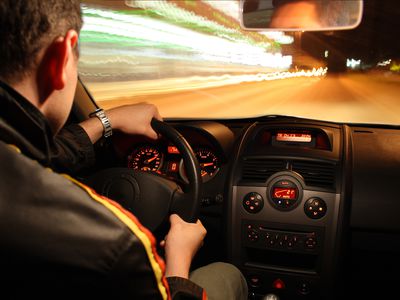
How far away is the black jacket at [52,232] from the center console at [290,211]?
183 centimetres

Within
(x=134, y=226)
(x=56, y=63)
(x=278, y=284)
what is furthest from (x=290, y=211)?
(x=56, y=63)

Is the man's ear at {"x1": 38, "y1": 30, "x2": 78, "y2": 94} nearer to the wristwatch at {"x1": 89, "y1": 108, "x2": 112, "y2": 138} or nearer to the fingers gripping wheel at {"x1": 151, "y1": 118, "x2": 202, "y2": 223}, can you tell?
the fingers gripping wheel at {"x1": 151, "y1": 118, "x2": 202, "y2": 223}

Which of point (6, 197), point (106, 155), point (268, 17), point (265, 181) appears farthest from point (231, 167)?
point (6, 197)

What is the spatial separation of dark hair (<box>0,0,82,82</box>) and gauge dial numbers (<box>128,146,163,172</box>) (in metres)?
1.97

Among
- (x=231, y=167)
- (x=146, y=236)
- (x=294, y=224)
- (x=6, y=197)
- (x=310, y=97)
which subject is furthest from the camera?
(x=310, y=97)

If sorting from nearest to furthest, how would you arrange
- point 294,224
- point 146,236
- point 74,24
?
point 146,236, point 74,24, point 294,224

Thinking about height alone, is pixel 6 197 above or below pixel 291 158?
above

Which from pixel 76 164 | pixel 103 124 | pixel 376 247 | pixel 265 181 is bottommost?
pixel 376 247

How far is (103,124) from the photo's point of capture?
256 centimetres

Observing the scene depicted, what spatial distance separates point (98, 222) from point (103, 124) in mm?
1426

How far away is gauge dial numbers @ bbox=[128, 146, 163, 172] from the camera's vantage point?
3.29 meters

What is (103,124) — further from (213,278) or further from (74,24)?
(74,24)

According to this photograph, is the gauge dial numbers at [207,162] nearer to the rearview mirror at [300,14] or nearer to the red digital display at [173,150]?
the red digital display at [173,150]

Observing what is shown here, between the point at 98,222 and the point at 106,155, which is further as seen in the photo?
the point at 106,155
